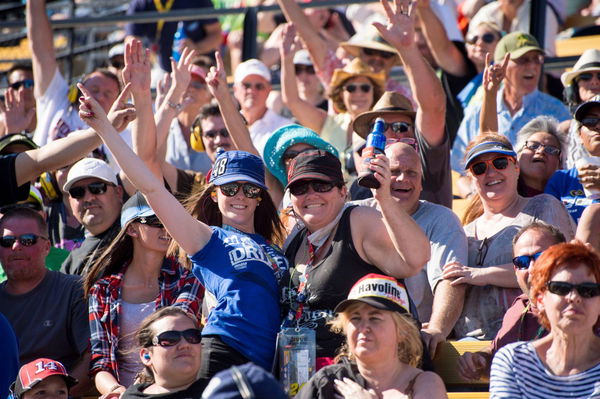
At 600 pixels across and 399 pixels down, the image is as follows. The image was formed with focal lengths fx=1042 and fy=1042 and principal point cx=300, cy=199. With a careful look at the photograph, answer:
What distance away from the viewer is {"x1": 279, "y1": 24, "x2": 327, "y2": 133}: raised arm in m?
8.00

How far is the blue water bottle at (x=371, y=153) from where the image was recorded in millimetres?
4410

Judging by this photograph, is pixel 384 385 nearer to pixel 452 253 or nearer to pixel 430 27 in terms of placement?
pixel 452 253

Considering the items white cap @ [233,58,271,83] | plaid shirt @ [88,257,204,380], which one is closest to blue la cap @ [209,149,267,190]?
plaid shirt @ [88,257,204,380]

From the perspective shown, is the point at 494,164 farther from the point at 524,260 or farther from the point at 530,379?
the point at 530,379

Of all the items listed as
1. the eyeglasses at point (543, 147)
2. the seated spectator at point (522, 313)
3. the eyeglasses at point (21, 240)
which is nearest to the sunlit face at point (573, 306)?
the seated spectator at point (522, 313)

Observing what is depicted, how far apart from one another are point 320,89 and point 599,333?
5.50 meters

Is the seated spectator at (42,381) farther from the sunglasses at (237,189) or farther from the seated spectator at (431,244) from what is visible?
the seated spectator at (431,244)

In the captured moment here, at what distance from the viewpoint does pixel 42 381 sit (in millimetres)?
5020

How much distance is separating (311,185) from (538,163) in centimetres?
192

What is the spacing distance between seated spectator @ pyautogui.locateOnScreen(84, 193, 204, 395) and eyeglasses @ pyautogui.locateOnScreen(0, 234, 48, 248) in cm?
40

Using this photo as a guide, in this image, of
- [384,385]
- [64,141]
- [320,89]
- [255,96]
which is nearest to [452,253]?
[384,385]

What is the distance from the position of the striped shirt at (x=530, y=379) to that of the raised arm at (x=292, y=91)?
4.09 metres

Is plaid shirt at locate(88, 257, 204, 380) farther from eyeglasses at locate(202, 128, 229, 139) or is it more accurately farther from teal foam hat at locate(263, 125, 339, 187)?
eyeglasses at locate(202, 128, 229, 139)

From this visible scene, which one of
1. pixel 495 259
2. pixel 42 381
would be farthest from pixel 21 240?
pixel 495 259
